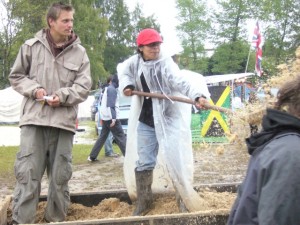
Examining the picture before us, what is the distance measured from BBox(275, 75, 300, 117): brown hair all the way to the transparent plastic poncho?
243cm

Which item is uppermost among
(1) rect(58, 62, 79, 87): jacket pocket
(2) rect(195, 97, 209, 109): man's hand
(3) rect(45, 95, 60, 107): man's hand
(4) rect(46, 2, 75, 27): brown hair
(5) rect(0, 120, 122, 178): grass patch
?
(4) rect(46, 2, 75, 27): brown hair

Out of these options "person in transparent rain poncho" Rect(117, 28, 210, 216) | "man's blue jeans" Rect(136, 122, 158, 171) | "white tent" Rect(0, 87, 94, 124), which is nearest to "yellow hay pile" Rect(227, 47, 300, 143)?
"person in transparent rain poncho" Rect(117, 28, 210, 216)

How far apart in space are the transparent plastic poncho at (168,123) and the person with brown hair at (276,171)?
2.47 m

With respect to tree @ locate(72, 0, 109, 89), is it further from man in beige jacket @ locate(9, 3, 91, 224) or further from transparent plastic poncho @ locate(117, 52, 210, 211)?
man in beige jacket @ locate(9, 3, 91, 224)

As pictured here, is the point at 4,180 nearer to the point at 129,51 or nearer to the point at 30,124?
the point at 30,124

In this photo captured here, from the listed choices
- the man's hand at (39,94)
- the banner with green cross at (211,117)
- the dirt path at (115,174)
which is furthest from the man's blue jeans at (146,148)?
the banner with green cross at (211,117)

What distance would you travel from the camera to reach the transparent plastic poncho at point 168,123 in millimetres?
4621

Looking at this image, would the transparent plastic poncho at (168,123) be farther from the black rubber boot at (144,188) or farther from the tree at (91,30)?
the tree at (91,30)

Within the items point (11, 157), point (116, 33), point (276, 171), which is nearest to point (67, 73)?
point (276, 171)

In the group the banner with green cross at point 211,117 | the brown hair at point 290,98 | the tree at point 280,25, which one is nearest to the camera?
the brown hair at point 290,98

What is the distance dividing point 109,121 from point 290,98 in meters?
8.45

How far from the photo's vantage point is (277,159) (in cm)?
184

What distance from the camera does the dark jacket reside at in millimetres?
1801

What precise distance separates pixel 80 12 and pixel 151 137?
38.6 metres
